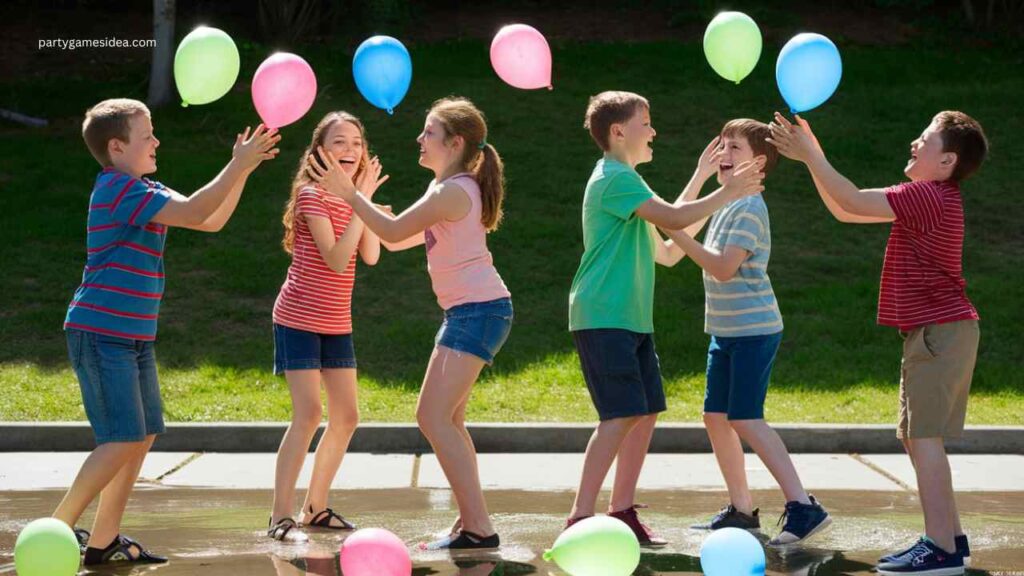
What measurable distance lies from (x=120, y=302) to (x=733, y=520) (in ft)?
9.28

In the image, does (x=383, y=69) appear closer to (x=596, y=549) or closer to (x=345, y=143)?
(x=345, y=143)

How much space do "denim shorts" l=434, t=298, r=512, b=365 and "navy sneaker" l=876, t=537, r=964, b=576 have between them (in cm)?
177

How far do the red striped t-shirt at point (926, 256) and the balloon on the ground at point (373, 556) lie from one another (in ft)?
7.39

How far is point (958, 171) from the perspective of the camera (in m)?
5.40

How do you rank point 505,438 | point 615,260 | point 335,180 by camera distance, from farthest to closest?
point 505,438 → point 615,260 → point 335,180

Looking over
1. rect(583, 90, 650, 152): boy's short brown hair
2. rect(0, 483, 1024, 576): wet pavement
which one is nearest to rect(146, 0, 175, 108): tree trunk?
rect(0, 483, 1024, 576): wet pavement

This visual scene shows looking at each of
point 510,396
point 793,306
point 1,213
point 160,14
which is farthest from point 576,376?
point 160,14

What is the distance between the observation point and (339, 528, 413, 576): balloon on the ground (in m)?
4.51

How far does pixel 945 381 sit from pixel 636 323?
1.26m

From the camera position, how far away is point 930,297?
210 inches

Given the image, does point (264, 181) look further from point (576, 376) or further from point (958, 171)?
point (958, 171)

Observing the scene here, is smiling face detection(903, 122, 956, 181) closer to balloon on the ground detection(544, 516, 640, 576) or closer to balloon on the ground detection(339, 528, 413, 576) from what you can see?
balloon on the ground detection(544, 516, 640, 576)

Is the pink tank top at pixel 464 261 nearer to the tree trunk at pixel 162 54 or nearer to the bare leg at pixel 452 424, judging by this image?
the bare leg at pixel 452 424

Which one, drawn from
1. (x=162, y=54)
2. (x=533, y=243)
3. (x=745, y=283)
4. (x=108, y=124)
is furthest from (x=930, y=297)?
(x=162, y=54)
